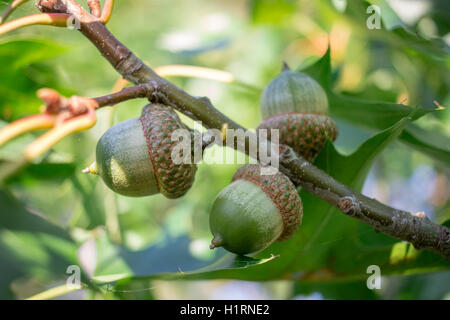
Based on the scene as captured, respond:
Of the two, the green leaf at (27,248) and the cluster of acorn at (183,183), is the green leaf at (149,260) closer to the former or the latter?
the green leaf at (27,248)

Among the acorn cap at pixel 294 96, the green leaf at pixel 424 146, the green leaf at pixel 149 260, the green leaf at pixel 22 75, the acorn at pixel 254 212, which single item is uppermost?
the green leaf at pixel 22 75

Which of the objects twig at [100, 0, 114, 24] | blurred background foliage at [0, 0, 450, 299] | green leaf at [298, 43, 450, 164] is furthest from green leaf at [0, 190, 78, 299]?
green leaf at [298, 43, 450, 164]

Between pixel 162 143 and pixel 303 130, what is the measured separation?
390mm

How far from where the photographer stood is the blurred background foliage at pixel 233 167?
1224mm

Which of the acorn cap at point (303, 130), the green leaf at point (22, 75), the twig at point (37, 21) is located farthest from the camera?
the green leaf at point (22, 75)

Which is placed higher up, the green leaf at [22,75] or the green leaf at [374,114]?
the green leaf at [22,75]

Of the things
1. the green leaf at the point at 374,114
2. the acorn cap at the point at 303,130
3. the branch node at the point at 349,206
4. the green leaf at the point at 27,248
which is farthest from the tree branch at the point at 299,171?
the green leaf at the point at 27,248

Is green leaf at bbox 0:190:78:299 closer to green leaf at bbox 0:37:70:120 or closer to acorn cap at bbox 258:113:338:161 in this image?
green leaf at bbox 0:37:70:120

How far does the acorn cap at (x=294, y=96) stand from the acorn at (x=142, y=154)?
329mm

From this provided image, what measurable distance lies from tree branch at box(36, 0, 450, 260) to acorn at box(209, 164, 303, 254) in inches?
2.0

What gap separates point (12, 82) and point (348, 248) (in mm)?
1277

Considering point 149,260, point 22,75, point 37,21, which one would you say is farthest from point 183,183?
point 22,75

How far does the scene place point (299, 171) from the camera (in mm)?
1038
